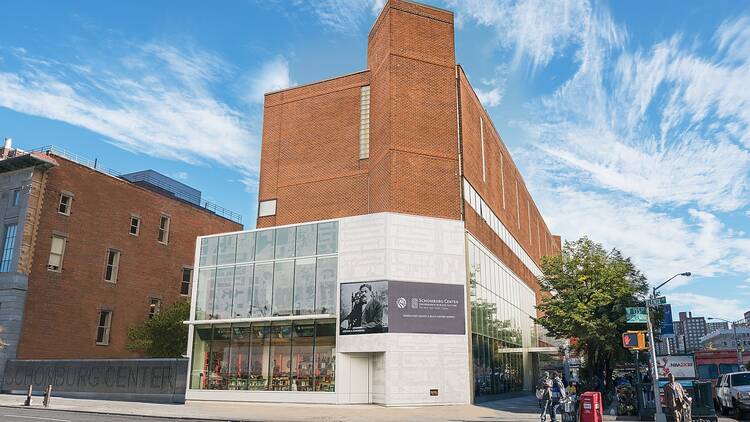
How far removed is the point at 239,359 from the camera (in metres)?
34.1

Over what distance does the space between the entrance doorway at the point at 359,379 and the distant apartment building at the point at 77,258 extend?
23.2 metres

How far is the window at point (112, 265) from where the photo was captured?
45406 mm

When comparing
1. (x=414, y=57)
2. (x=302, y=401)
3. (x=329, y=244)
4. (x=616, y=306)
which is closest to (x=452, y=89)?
(x=414, y=57)

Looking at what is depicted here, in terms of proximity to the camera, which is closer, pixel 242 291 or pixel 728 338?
pixel 242 291

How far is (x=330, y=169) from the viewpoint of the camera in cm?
3838

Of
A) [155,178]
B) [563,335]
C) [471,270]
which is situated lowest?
[563,335]

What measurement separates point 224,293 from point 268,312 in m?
3.74

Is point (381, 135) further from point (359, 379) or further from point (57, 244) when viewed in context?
point (57, 244)

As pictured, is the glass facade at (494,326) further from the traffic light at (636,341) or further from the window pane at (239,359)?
the window pane at (239,359)

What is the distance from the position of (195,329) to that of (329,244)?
10.8 meters

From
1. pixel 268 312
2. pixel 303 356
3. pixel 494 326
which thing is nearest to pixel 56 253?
pixel 268 312

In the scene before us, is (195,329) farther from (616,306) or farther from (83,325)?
(616,306)

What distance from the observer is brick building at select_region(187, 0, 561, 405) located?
31172 millimetres

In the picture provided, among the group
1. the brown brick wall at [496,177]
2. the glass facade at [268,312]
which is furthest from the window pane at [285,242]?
the brown brick wall at [496,177]
